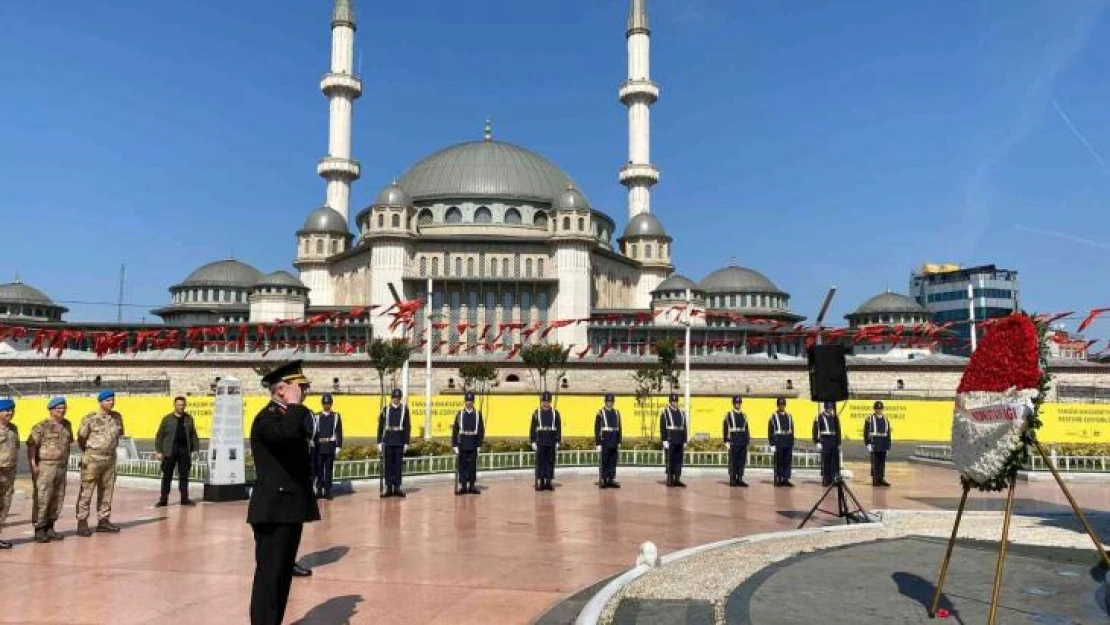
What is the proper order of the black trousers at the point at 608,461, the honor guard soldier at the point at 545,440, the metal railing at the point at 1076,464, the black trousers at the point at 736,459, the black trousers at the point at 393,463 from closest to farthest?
1. the black trousers at the point at 393,463
2. the honor guard soldier at the point at 545,440
3. the black trousers at the point at 608,461
4. the black trousers at the point at 736,459
5. the metal railing at the point at 1076,464

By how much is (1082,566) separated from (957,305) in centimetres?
11368

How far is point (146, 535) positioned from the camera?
32.8 ft

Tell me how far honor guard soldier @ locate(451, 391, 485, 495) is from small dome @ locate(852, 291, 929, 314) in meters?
76.4

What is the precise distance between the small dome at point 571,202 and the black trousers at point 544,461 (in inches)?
1925

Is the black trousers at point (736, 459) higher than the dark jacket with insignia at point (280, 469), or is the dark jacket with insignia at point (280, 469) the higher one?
the dark jacket with insignia at point (280, 469)

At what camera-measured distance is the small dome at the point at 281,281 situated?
6300 centimetres

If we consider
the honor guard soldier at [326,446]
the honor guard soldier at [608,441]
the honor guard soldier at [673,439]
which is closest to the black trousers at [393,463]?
the honor guard soldier at [326,446]

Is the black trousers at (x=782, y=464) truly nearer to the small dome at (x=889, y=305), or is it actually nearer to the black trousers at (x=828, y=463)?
Result: the black trousers at (x=828, y=463)

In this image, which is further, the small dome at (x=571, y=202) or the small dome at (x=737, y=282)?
the small dome at (x=737, y=282)

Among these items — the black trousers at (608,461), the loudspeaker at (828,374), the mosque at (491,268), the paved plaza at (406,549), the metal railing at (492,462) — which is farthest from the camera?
the mosque at (491,268)

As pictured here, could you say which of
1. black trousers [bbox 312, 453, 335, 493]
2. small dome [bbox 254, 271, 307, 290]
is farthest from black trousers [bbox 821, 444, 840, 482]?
small dome [bbox 254, 271, 307, 290]

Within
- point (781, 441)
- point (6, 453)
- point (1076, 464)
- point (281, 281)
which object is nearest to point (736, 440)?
point (781, 441)

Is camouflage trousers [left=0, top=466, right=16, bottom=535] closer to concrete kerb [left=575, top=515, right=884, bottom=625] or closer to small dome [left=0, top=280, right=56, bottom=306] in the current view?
concrete kerb [left=575, top=515, right=884, bottom=625]

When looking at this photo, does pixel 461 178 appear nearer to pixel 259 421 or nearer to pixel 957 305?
pixel 259 421
